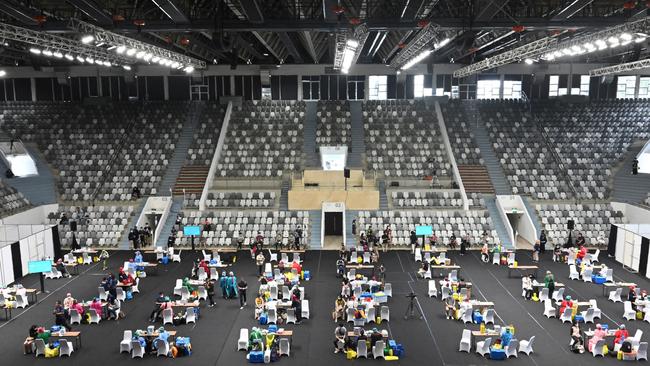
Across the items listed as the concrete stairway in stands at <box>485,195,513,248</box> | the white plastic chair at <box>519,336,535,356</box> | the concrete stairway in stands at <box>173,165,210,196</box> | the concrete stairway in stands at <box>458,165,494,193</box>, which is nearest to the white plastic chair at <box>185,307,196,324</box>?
the white plastic chair at <box>519,336,535,356</box>

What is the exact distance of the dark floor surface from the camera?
1791 cm

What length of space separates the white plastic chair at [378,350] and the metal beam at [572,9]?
15.0 meters

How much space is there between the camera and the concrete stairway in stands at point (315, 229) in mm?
33594

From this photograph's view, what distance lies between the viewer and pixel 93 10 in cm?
2027

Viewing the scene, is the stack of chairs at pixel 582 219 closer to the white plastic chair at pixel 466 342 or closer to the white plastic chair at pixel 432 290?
the white plastic chair at pixel 432 290

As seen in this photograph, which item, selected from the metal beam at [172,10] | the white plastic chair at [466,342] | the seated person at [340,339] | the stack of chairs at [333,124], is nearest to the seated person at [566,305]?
the white plastic chair at [466,342]

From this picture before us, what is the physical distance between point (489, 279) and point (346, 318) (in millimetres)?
9759

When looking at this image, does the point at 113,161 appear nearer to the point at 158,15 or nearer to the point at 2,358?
the point at 158,15

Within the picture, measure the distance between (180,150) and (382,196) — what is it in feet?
59.1

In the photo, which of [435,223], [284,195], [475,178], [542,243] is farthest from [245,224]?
[542,243]

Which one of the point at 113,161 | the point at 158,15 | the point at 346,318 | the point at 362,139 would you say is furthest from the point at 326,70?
the point at 346,318

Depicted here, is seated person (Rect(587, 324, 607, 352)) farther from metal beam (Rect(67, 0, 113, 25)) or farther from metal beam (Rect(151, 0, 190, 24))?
metal beam (Rect(67, 0, 113, 25))

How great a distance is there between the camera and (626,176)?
130ft

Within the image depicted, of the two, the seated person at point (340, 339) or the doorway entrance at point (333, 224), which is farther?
the doorway entrance at point (333, 224)
